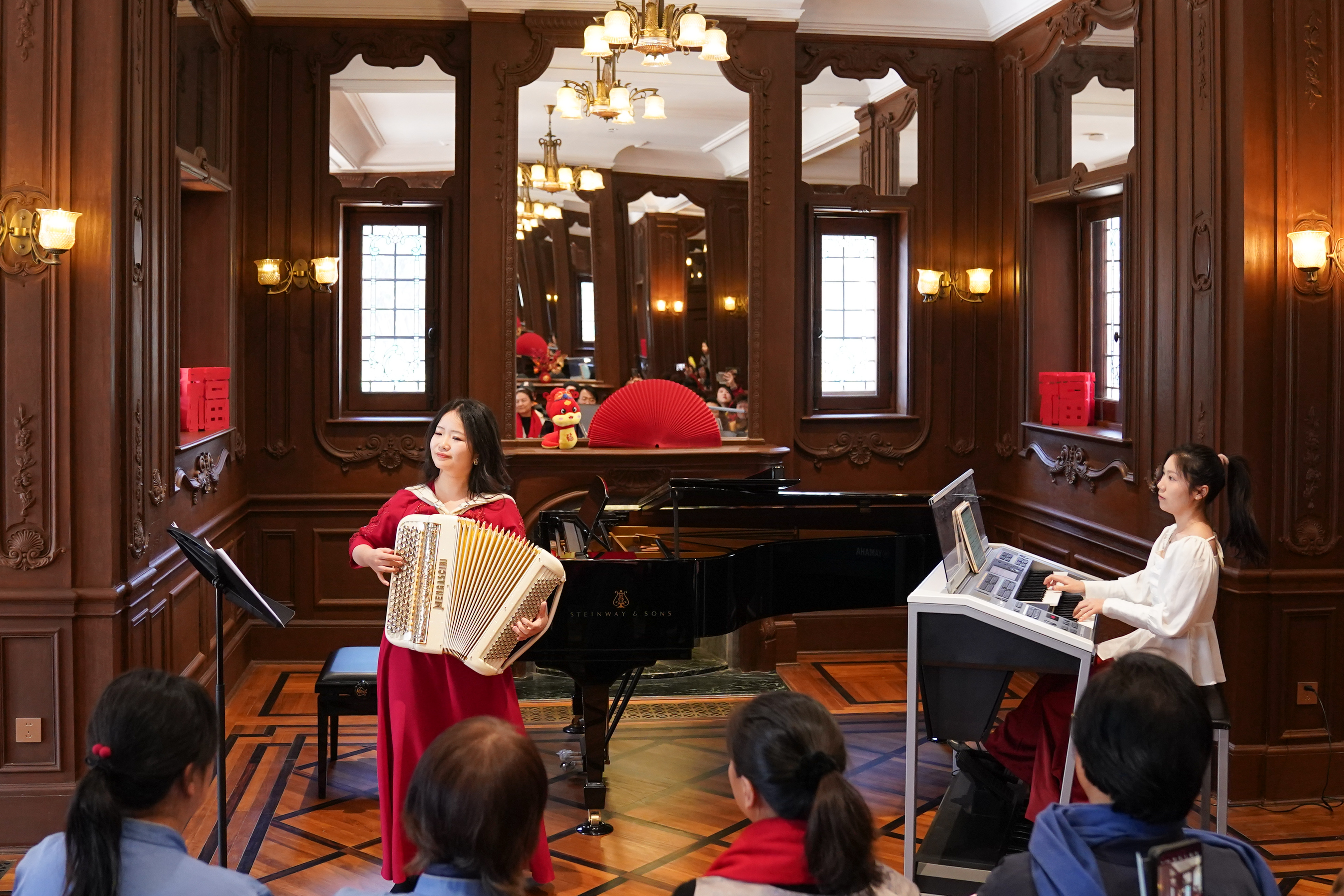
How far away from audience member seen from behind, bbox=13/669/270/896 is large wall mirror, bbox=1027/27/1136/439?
465cm

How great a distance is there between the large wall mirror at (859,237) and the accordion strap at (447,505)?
3634mm

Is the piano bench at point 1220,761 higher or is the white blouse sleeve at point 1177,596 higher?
the white blouse sleeve at point 1177,596

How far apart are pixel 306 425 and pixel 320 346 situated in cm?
44

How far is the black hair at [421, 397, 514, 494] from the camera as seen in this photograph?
3.68 metres

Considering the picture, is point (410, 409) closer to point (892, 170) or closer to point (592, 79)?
point (592, 79)

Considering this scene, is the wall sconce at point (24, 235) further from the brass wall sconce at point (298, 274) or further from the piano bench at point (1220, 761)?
the piano bench at point (1220, 761)

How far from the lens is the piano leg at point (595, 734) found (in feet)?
14.3

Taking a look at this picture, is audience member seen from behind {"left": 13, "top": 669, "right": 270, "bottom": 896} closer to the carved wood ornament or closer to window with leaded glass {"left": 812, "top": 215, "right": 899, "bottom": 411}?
the carved wood ornament

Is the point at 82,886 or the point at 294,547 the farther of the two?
the point at 294,547

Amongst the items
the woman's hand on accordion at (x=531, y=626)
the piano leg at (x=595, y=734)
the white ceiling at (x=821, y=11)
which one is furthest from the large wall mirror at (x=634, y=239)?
the woman's hand on accordion at (x=531, y=626)

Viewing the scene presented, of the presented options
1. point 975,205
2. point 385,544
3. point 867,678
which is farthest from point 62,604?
point 975,205

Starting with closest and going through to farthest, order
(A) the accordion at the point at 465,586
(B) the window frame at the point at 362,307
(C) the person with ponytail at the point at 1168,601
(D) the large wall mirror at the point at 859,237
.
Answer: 1. (A) the accordion at the point at 465,586
2. (C) the person with ponytail at the point at 1168,601
3. (B) the window frame at the point at 362,307
4. (D) the large wall mirror at the point at 859,237

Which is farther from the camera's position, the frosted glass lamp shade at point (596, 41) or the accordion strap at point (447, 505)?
the frosted glass lamp shade at point (596, 41)

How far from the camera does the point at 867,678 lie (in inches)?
262
